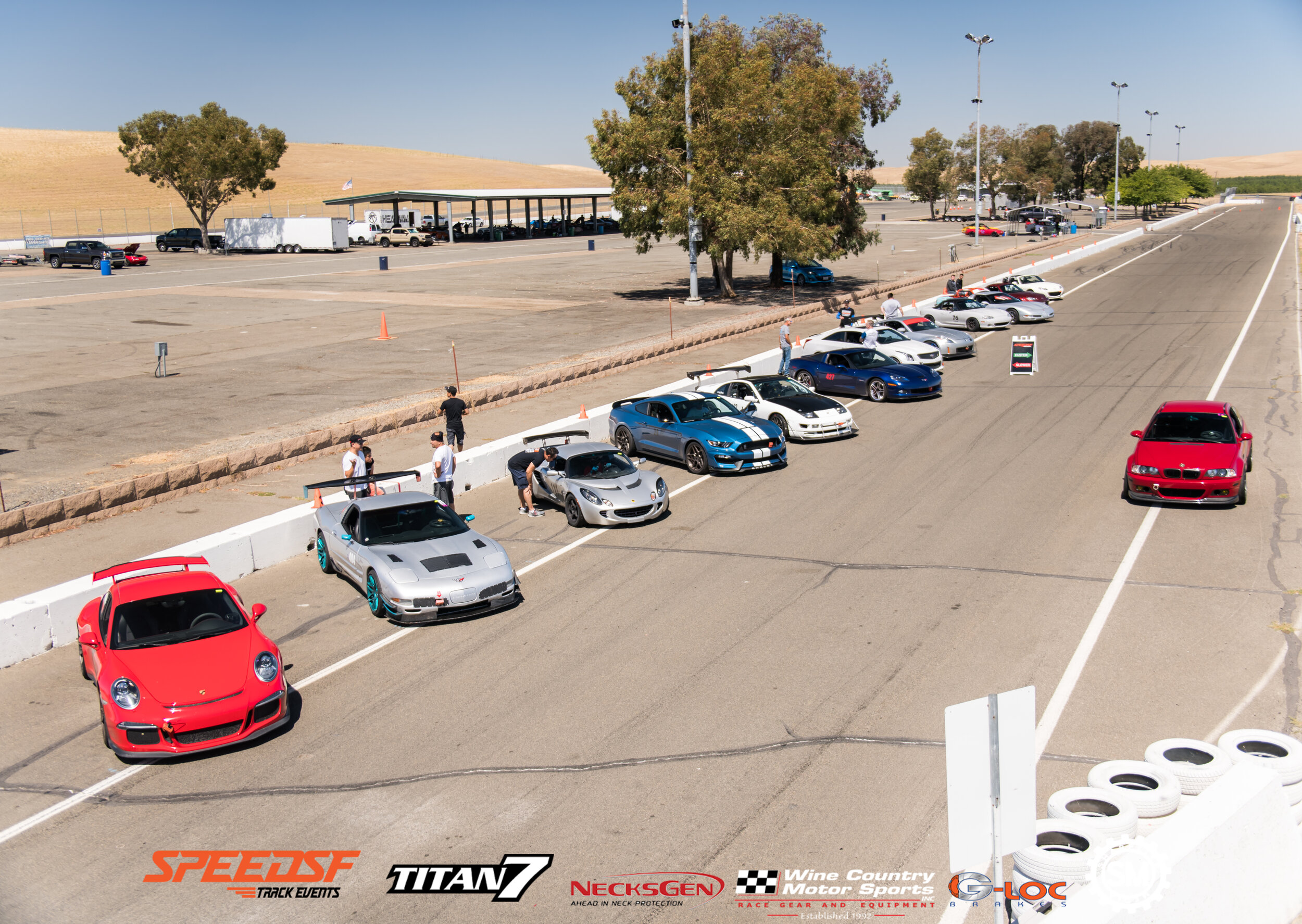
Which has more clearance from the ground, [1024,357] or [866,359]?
[866,359]

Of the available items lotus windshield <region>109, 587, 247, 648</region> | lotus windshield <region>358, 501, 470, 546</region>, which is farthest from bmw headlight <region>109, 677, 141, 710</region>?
lotus windshield <region>358, 501, 470, 546</region>

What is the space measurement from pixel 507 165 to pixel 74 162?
6754cm

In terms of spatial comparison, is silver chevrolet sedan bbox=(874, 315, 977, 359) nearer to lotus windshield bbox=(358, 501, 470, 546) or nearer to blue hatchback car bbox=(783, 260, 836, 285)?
blue hatchback car bbox=(783, 260, 836, 285)

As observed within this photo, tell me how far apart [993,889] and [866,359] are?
2135 cm

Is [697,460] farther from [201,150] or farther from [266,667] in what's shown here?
[201,150]

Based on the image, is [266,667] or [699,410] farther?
[699,410]

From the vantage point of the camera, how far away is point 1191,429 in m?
16.4

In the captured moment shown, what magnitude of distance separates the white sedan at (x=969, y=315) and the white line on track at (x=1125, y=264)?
10634mm

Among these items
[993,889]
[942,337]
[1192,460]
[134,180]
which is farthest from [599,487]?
[134,180]

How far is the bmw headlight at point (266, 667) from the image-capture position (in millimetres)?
9445

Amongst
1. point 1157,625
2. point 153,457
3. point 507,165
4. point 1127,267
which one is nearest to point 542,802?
point 1157,625

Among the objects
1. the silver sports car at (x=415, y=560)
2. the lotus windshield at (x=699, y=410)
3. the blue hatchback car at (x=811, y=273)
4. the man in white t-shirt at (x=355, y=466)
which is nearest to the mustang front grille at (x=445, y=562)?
the silver sports car at (x=415, y=560)

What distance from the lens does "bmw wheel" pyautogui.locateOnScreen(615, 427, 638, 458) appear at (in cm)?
2066

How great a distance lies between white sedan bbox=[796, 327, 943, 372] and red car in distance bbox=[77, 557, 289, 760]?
19.7m
